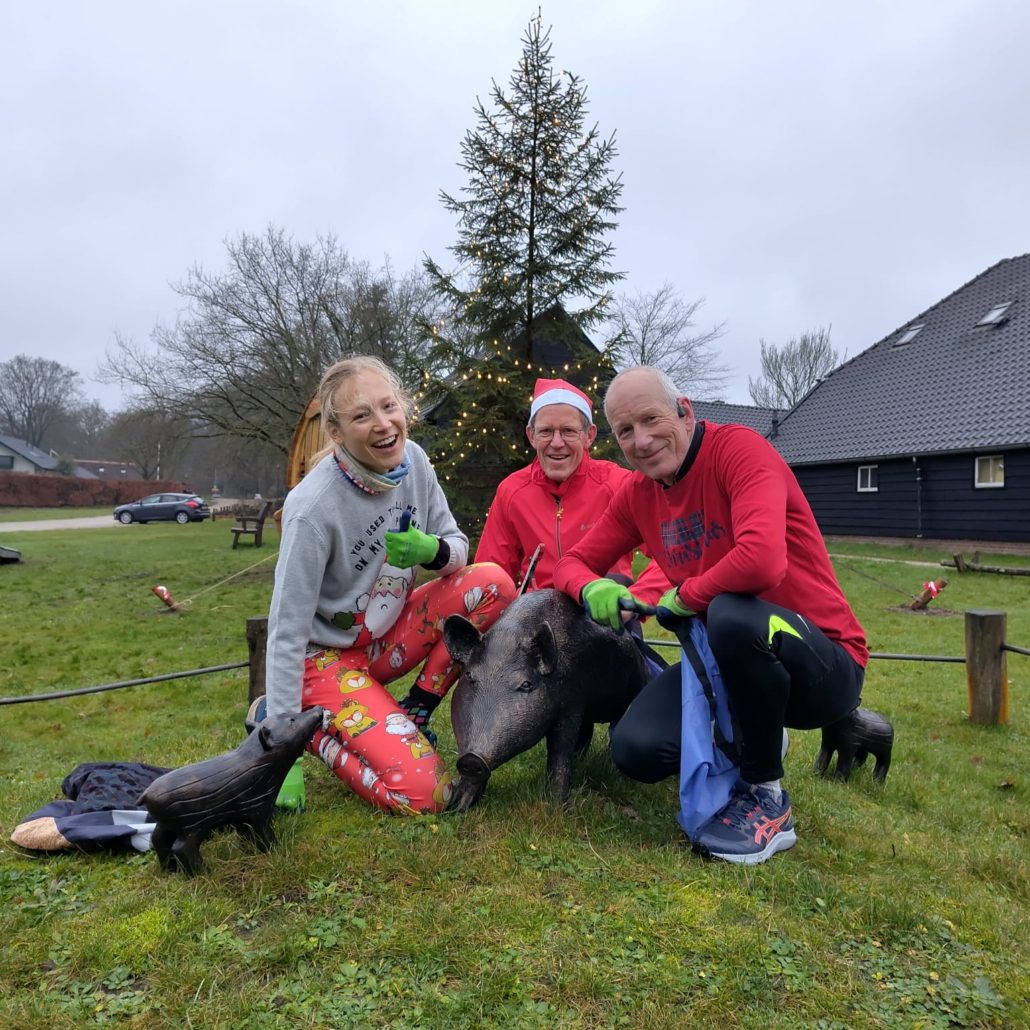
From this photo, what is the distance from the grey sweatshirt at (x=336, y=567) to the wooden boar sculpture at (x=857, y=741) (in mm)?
2062

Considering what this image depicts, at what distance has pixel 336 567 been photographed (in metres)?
3.12

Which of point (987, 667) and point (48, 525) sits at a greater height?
point (48, 525)

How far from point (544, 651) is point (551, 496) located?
113 centimetres

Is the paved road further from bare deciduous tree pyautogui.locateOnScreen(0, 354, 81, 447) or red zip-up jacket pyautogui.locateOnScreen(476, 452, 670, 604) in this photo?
bare deciduous tree pyautogui.locateOnScreen(0, 354, 81, 447)

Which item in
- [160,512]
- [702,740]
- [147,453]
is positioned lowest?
[702,740]

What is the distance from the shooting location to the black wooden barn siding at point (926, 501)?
1639 cm

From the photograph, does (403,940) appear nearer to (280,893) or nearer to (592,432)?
(280,893)

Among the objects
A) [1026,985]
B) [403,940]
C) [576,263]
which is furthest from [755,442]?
[576,263]

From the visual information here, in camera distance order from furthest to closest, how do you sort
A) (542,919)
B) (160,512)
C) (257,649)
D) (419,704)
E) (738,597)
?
(160,512), (257,649), (419,704), (738,597), (542,919)

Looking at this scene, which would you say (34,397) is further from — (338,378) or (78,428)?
(338,378)

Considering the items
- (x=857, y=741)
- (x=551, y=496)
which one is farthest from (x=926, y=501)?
(x=551, y=496)

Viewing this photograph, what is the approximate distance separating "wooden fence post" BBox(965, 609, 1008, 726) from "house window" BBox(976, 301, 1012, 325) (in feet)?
57.6

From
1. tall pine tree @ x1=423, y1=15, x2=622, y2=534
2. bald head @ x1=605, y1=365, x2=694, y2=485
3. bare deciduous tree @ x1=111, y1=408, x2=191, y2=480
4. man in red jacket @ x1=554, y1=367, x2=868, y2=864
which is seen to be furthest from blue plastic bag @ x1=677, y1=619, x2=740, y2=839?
bare deciduous tree @ x1=111, y1=408, x2=191, y2=480

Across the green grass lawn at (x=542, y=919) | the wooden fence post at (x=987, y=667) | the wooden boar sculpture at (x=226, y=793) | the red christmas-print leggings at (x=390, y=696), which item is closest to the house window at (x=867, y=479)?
the wooden fence post at (x=987, y=667)
